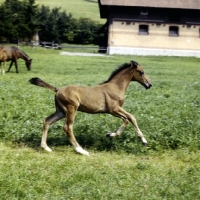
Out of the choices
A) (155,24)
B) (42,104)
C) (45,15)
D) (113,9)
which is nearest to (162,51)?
(155,24)

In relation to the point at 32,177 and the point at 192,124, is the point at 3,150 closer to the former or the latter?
the point at 32,177

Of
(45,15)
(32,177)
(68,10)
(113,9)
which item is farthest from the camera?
(68,10)

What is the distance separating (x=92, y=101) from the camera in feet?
25.6

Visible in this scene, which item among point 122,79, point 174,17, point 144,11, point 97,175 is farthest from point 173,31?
point 97,175

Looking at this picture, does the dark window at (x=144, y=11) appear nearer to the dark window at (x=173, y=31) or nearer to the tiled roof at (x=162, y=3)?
the tiled roof at (x=162, y=3)

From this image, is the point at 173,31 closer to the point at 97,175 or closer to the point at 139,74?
the point at 139,74

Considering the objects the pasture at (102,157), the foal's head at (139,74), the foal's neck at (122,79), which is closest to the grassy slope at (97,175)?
the pasture at (102,157)

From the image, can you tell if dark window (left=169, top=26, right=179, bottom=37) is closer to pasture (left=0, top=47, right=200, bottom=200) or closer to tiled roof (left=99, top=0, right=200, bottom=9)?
tiled roof (left=99, top=0, right=200, bottom=9)

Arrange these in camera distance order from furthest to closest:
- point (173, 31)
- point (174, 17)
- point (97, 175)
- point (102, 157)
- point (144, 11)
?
point (173, 31)
point (174, 17)
point (144, 11)
point (102, 157)
point (97, 175)

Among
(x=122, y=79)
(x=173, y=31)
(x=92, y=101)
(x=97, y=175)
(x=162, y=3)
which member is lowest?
(x=173, y=31)

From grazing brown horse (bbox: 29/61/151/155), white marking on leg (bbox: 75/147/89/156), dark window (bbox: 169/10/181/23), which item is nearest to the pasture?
white marking on leg (bbox: 75/147/89/156)

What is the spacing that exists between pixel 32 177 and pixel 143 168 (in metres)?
1.84

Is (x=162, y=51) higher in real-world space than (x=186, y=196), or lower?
lower

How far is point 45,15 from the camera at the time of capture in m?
65.2
